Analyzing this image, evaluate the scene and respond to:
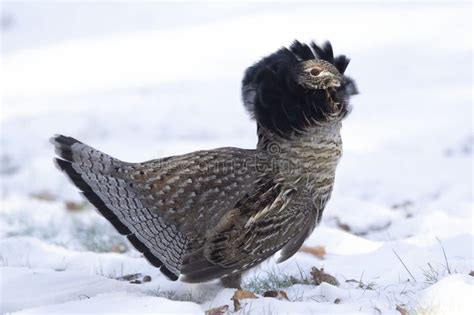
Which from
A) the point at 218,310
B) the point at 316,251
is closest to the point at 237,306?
the point at 218,310

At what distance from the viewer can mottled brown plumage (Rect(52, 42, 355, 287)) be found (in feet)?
16.4

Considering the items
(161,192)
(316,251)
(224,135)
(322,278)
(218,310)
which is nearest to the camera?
(218,310)

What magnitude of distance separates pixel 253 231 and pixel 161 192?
53cm

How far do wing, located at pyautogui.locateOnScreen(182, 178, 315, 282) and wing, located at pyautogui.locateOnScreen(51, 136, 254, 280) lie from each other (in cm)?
7

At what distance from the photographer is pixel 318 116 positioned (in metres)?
5.26

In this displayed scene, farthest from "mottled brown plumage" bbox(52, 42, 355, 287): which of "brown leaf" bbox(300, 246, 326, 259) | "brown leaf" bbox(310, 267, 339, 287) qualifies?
"brown leaf" bbox(300, 246, 326, 259)

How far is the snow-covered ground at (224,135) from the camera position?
207 inches

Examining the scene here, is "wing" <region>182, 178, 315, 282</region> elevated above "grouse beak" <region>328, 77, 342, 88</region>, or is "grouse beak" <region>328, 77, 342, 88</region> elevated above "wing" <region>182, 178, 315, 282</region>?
"grouse beak" <region>328, 77, 342, 88</region>

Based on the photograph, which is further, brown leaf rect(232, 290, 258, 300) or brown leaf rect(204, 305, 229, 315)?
brown leaf rect(232, 290, 258, 300)

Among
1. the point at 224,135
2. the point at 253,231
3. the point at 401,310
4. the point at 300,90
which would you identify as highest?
the point at 300,90

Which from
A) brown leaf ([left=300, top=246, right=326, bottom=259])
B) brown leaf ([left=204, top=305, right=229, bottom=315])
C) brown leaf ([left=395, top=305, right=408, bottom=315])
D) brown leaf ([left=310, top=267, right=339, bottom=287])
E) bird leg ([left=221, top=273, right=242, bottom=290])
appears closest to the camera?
brown leaf ([left=395, top=305, right=408, bottom=315])

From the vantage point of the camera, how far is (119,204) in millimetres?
4992

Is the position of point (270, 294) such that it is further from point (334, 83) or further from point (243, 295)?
point (334, 83)

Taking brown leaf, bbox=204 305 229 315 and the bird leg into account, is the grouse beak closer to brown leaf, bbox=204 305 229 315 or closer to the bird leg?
the bird leg
